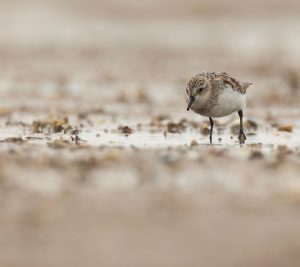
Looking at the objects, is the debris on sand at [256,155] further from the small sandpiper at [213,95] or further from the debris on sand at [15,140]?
the debris on sand at [15,140]

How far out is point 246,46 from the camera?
104ft

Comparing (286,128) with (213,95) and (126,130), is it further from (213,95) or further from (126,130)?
(126,130)

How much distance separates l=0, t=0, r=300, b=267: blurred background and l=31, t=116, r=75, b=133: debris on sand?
0.03 metres

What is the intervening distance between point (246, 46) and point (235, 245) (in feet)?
84.5

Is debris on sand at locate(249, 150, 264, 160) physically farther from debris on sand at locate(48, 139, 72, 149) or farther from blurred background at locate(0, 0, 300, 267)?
debris on sand at locate(48, 139, 72, 149)

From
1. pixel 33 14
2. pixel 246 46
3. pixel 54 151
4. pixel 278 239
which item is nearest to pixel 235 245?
pixel 278 239

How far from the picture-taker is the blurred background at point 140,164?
20.4 ft

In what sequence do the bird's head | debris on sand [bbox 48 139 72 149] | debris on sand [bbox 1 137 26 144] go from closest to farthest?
debris on sand [bbox 48 139 72 149], debris on sand [bbox 1 137 26 144], the bird's head

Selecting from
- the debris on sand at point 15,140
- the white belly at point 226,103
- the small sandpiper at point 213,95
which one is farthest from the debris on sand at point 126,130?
the debris on sand at point 15,140

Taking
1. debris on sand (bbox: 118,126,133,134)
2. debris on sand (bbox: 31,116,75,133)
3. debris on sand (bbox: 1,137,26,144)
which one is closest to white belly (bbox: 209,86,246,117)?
debris on sand (bbox: 118,126,133,134)

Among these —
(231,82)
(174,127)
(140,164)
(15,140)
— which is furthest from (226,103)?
(140,164)

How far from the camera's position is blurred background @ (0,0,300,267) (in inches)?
245

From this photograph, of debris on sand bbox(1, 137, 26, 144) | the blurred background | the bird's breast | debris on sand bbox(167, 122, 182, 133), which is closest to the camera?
the blurred background

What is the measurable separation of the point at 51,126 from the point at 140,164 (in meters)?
4.78
